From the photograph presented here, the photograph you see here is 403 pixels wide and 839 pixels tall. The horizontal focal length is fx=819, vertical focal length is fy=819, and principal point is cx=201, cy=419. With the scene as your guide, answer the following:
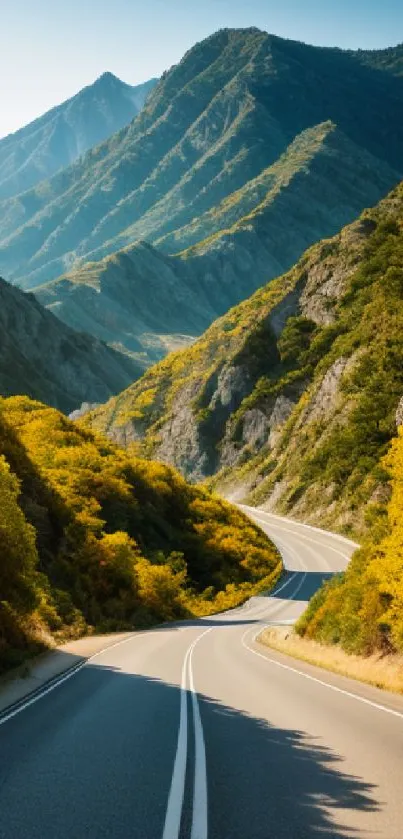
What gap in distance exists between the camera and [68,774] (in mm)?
9188

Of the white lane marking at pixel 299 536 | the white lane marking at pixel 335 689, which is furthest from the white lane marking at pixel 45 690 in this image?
the white lane marking at pixel 299 536

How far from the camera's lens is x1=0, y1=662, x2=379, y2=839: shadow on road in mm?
7242

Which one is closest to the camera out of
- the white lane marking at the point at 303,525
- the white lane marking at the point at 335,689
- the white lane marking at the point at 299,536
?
the white lane marking at the point at 335,689

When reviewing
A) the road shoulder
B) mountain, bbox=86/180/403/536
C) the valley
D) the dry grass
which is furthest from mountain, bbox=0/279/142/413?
the dry grass

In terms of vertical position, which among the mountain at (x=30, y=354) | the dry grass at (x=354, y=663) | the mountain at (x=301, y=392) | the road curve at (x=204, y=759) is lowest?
the dry grass at (x=354, y=663)

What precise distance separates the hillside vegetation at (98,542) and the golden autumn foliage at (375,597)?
924cm

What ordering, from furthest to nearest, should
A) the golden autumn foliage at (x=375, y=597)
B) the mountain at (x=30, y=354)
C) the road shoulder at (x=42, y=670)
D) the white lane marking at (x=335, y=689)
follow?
the mountain at (x=30, y=354) < the golden autumn foliage at (x=375, y=597) < the road shoulder at (x=42, y=670) < the white lane marking at (x=335, y=689)

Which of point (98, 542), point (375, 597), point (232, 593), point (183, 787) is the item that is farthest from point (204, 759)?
point (232, 593)

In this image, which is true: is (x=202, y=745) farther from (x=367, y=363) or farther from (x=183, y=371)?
(x=183, y=371)

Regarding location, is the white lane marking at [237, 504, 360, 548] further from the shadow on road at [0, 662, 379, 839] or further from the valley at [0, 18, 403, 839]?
the shadow on road at [0, 662, 379, 839]

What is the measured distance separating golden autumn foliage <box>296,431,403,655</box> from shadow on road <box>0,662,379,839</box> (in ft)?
22.5

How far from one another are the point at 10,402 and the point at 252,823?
66830 millimetres

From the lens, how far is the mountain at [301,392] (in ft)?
276

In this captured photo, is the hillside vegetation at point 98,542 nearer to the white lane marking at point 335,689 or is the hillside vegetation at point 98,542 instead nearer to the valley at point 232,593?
the valley at point 232,593
